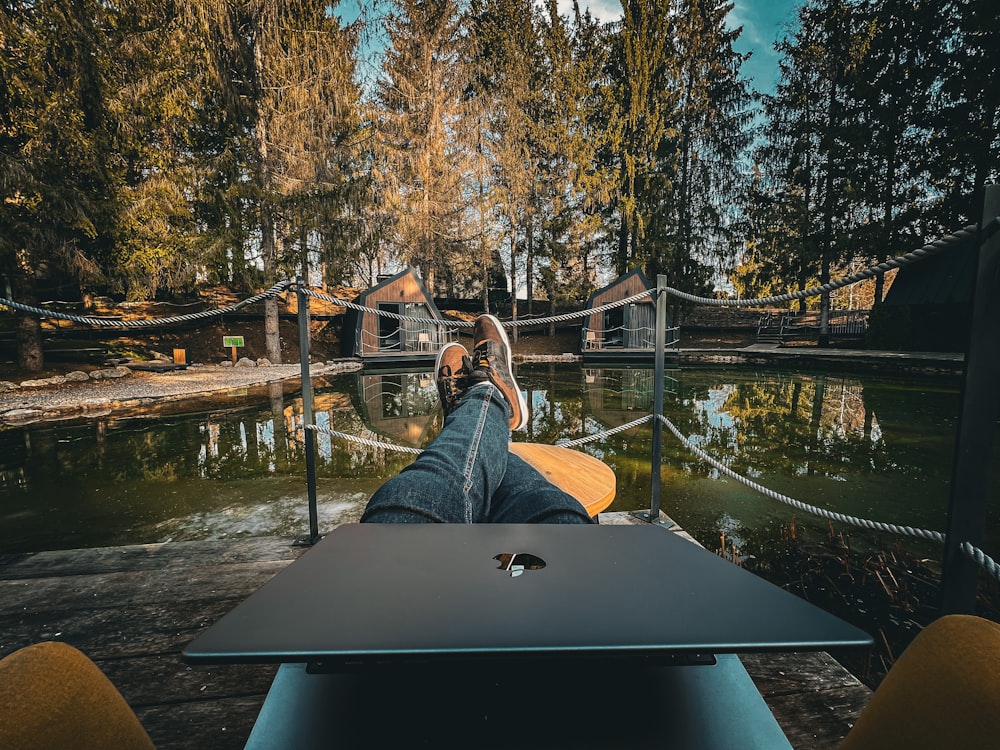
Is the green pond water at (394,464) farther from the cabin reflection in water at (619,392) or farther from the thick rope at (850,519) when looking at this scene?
the thick rope at (850,519)

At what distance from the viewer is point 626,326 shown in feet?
58.2

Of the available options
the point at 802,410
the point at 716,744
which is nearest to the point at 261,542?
the point at 716,744

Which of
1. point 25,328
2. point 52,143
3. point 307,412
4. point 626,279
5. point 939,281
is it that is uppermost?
point 52,143

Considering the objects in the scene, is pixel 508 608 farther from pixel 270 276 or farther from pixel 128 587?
pixel 270 276

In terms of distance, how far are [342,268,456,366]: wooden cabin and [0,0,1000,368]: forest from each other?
139cm

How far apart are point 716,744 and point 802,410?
831 cm

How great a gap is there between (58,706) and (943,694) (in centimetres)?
71

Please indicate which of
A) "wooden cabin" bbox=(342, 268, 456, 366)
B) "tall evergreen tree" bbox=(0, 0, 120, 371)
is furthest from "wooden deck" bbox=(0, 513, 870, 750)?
"wooden cabin" bbox=(342, 268, 456, 366)

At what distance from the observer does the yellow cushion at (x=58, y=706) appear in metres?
0.31

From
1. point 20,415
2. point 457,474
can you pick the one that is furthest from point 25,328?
point 457,474

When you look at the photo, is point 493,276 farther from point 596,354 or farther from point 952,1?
point 952,1

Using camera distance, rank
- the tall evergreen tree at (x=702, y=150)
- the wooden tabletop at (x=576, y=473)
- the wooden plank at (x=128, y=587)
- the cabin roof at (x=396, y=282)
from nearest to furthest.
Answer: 1. the wooden plank at (x=128, y=587)
2. the wooden tabletop at (x=576, y=473)
3. the cabin roof at (x=396, y=282)
4. the tall evergreen tree at (x=702, y=150)

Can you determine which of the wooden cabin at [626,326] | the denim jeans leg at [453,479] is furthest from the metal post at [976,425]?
the wooden cabin at [626,326]

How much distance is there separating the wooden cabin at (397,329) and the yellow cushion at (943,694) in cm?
1408
